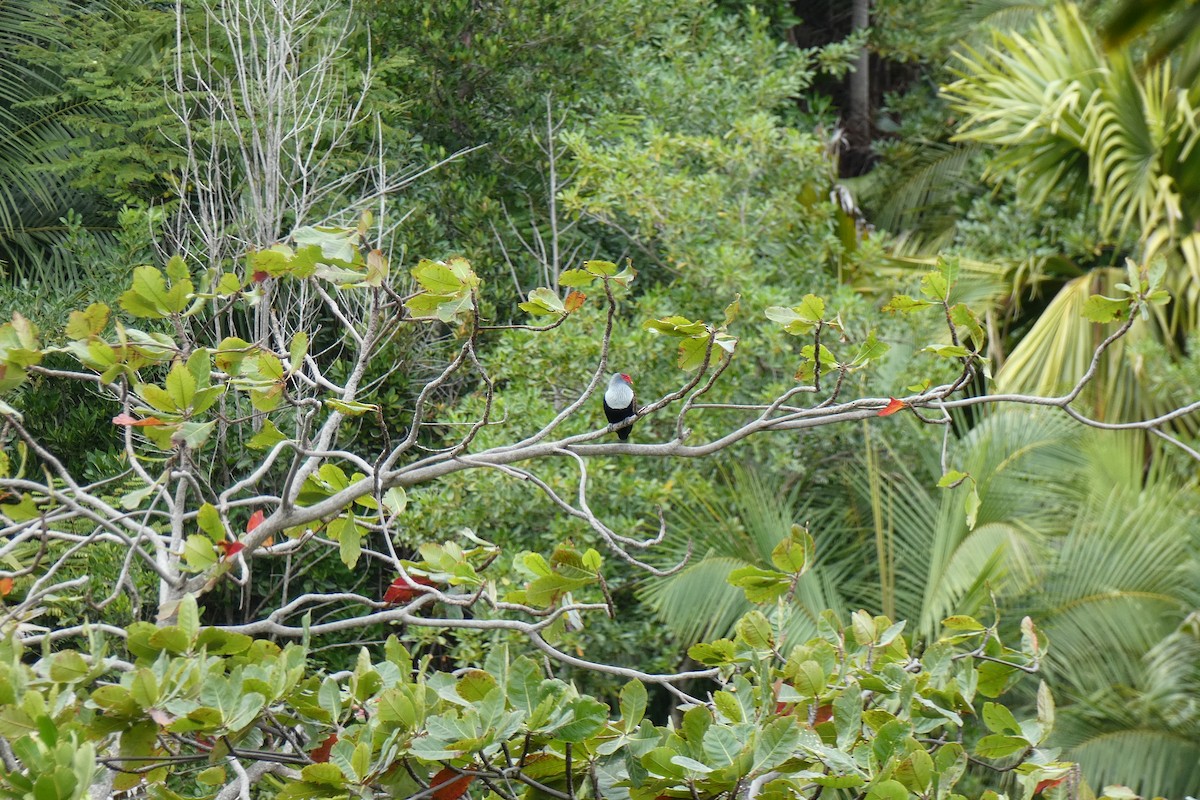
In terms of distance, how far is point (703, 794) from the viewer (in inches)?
70.1

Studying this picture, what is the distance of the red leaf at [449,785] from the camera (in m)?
1.75

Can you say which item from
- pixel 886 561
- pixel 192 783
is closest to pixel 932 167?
pixel 886 561

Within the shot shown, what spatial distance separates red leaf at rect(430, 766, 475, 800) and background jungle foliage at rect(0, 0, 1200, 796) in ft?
8.15

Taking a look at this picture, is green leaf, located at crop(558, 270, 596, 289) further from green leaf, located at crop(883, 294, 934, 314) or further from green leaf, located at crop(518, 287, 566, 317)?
green leaf, located at crop(883, 294, 934, 314)

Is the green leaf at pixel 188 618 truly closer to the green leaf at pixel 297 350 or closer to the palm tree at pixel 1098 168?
the green leaf at pixel 297 350

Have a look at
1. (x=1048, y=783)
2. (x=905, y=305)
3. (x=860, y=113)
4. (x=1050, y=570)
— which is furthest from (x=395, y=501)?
(x=860, y=113)

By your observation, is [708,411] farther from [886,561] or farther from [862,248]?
[862,248]

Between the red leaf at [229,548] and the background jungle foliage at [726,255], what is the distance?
2.47 meters

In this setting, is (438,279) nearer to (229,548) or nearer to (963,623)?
(229,548)

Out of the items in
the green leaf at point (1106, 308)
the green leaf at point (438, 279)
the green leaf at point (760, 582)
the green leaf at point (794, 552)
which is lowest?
the green leaf at point (760, 582)

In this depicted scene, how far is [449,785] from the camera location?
68.4 inches

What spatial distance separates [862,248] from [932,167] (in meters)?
3.54

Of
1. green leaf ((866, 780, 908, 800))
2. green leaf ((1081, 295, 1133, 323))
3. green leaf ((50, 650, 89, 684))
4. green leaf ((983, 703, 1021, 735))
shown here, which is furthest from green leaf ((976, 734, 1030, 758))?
green leaf ((50, 650, 89, 684))

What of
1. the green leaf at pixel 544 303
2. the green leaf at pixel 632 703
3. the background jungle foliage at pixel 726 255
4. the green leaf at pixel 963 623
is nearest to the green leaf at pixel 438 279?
the green leaf at pixel 544 303
